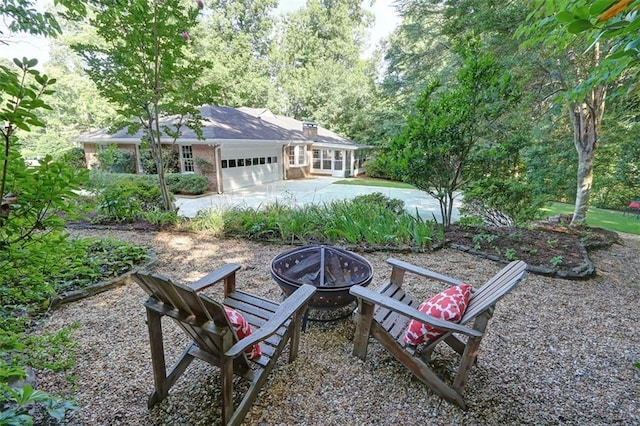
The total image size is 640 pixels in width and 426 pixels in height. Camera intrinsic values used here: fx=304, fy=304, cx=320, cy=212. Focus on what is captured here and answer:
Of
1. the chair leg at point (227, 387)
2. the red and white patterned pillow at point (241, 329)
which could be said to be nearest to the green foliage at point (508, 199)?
the red and white patterned pillow at point (241, 329)

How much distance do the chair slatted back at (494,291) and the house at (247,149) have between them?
7869 mm

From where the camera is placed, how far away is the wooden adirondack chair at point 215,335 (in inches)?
58.6

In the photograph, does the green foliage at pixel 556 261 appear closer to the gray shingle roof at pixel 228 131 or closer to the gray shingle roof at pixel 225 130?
the gray shingle roof at pixel 228 131

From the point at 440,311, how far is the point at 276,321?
1070mm

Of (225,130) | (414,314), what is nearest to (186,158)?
(225,130)

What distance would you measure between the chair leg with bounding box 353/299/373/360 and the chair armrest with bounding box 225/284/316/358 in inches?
15.1

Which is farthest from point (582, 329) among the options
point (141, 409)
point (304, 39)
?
point (304, 39)

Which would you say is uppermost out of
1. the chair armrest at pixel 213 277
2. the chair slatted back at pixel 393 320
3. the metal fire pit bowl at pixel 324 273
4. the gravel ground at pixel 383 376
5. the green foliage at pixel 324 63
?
the green foliage at pixel 324 63

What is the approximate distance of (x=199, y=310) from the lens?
4.86 feet

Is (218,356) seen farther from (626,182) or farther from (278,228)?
(626,182)

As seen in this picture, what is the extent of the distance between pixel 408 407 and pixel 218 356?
1.20 m

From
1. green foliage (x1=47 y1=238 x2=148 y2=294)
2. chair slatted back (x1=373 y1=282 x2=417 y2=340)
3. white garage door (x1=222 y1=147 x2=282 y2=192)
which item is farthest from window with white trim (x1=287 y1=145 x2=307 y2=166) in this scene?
chair slatted back (x1=373 y1=282 x2=417 y2=340)

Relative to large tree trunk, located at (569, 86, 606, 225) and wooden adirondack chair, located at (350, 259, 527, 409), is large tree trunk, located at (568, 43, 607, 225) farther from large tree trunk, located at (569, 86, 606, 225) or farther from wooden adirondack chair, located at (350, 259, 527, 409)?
wooden adirondack chair, located at (350, 259, 527, 409)

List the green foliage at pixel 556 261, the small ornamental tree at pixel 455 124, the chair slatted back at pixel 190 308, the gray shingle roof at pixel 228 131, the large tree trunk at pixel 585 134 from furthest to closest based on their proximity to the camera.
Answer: the gray shingle roof at pixel 228 131 → the large tree trunk at pixel 585 134 → the small ornamental tree at pixel 455 124 → the green foliage at pixel 556 261 → the chair slatted back at pixel 190 308
